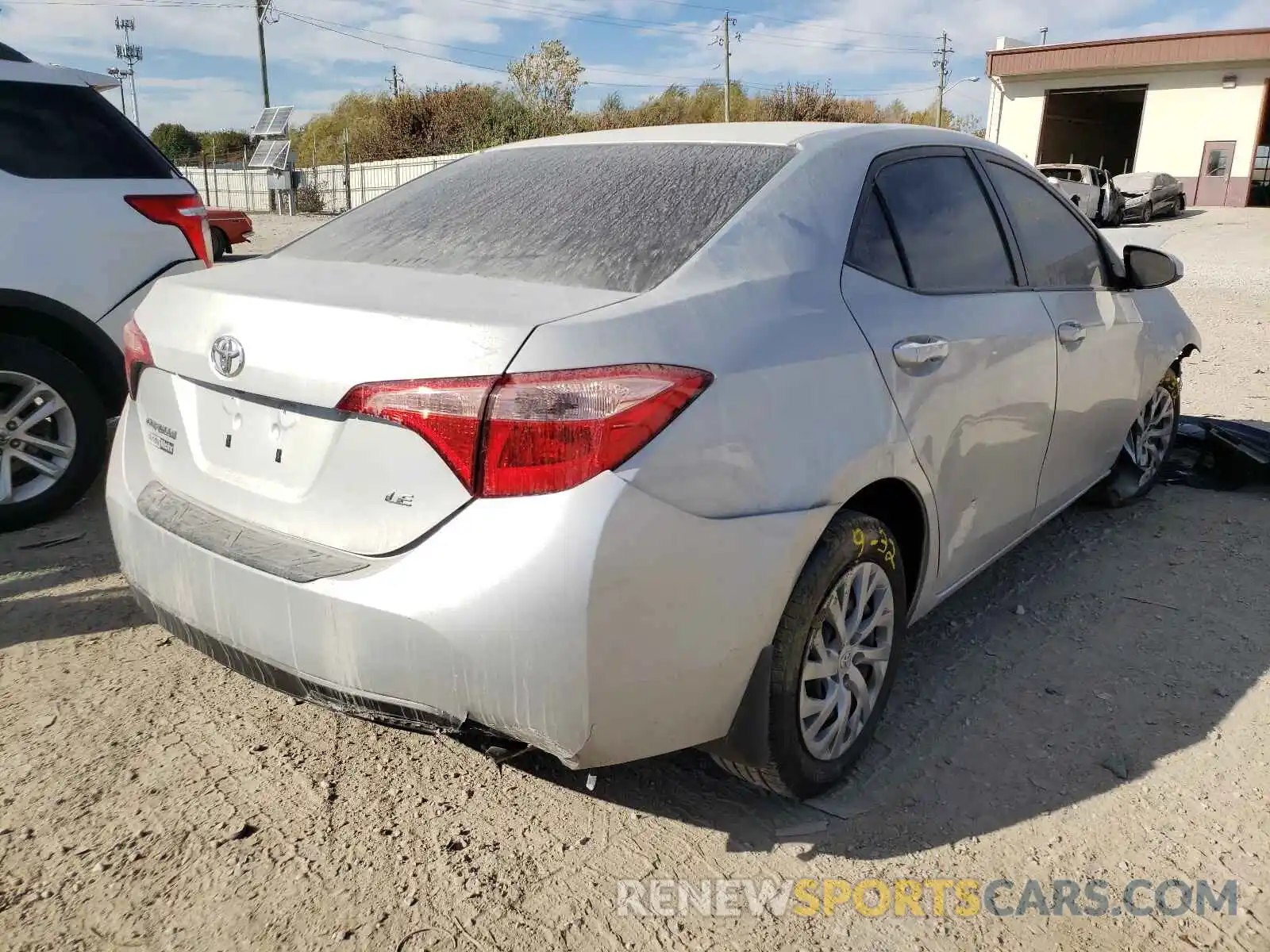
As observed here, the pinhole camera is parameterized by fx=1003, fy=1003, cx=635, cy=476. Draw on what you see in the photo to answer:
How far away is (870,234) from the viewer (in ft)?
8.70

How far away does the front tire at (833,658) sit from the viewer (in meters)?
2.25

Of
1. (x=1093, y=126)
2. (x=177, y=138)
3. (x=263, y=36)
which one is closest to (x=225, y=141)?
(x=177, y=138)

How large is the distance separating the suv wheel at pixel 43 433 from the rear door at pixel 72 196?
282mm

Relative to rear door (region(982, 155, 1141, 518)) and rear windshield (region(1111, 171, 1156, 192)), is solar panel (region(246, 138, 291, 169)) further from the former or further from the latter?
rear door (region(982, 155, 1141, 518))

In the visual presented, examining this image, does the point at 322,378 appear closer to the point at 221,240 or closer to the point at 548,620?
the point at 548,620

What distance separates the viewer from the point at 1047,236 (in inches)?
143

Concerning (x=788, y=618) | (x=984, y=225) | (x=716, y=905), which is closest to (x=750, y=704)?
(x=788, y=618)

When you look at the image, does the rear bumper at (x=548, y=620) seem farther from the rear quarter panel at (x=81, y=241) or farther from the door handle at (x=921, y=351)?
the rear quarter panel at (x=81, y=241)

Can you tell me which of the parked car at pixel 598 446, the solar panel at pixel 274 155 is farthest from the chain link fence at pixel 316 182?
the parked car at pixel 598 446

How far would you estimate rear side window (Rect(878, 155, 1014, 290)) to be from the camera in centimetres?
281

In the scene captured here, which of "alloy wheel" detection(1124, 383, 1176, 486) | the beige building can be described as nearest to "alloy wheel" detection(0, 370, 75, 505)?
"alloy wheel" detection(1124, 383, 1176, 486)

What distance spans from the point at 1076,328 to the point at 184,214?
12.5 ft

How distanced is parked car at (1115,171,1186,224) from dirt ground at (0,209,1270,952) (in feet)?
82.3

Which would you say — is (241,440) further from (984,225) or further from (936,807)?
(984,225)
